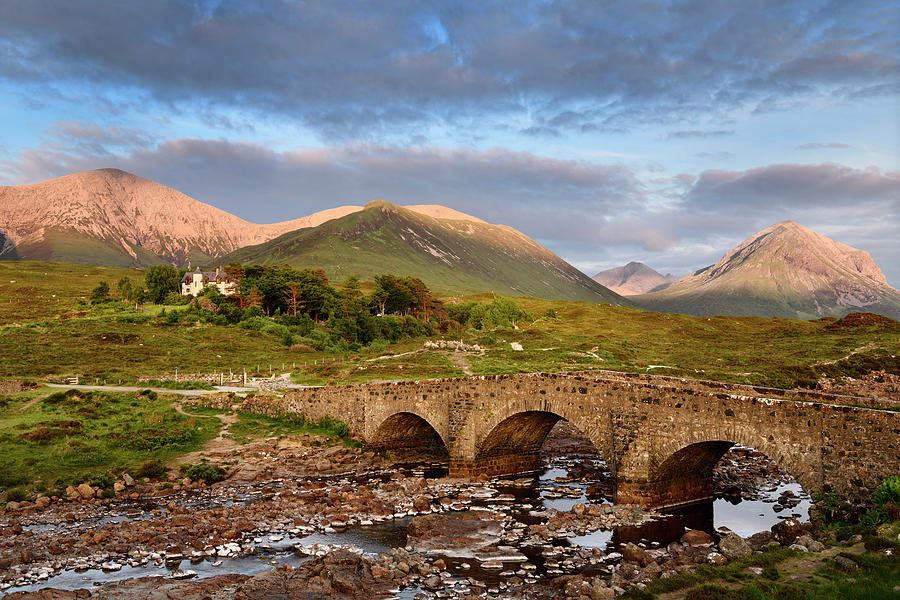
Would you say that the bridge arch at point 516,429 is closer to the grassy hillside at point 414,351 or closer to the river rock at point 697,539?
the river rock at point 697,539

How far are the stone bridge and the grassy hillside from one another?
65.4ft

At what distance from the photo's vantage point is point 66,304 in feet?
399

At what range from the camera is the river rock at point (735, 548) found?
17.7 m

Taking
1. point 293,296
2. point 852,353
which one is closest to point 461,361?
point 293,296

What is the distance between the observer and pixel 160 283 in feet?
423

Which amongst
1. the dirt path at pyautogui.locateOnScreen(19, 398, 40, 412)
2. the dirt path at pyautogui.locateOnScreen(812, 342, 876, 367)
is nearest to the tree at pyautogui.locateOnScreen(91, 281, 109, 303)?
the dirt path at pyautogui.locateOnScreen(19, 398, 40, 412)

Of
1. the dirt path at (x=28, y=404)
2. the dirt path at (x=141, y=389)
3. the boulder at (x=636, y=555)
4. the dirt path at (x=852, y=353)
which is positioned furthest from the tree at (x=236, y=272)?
the boulder at (x=636, y=555)

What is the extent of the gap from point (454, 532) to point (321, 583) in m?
7.31

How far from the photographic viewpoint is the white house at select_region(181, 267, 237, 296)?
121400 millimetres

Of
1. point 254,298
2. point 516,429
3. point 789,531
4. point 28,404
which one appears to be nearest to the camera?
point 789,531

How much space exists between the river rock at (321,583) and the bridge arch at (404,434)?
54.1 feet

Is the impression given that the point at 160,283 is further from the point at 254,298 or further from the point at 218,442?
the point at 218,442

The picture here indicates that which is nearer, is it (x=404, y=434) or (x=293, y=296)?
(x=404, y=434)

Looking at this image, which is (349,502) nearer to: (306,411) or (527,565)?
(527,565)
